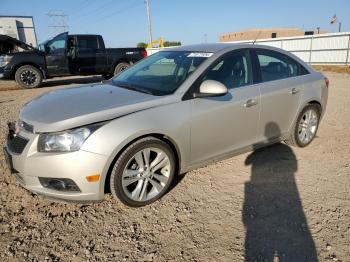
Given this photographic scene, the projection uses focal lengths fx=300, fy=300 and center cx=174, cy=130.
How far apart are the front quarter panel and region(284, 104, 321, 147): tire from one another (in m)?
2.07

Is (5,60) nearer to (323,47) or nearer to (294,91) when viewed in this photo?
(294,91)

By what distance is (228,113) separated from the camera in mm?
3477

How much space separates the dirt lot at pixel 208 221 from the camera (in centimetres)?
251

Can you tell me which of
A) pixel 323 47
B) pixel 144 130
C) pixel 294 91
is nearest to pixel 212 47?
pixel 294 91

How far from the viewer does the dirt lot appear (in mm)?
2508

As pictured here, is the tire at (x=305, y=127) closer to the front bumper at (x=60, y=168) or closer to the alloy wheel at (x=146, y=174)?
the alloy wheel at (x=146, y=174)

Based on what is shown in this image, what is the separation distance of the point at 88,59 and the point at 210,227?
11.0 meters

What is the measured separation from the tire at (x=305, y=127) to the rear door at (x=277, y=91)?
8.6 inches

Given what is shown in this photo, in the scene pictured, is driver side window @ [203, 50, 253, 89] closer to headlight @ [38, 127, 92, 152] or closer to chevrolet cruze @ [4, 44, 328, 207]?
chevrolet cruze @ [4, 44, 328, 207]

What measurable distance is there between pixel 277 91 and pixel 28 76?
10474 millimetres

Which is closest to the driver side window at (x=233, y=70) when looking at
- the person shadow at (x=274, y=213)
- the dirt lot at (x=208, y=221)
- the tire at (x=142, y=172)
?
the person shadow at (x=274, y=213)

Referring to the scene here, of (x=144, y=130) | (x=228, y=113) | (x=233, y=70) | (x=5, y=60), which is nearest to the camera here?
(x=144, y=130)

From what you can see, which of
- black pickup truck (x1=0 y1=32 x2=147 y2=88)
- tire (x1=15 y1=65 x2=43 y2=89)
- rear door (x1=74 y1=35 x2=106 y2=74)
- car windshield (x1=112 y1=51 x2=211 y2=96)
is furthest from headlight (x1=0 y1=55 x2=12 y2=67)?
car windshield (x1=112 y1=51 x2=211 y2=96)

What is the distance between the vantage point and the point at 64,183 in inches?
108
